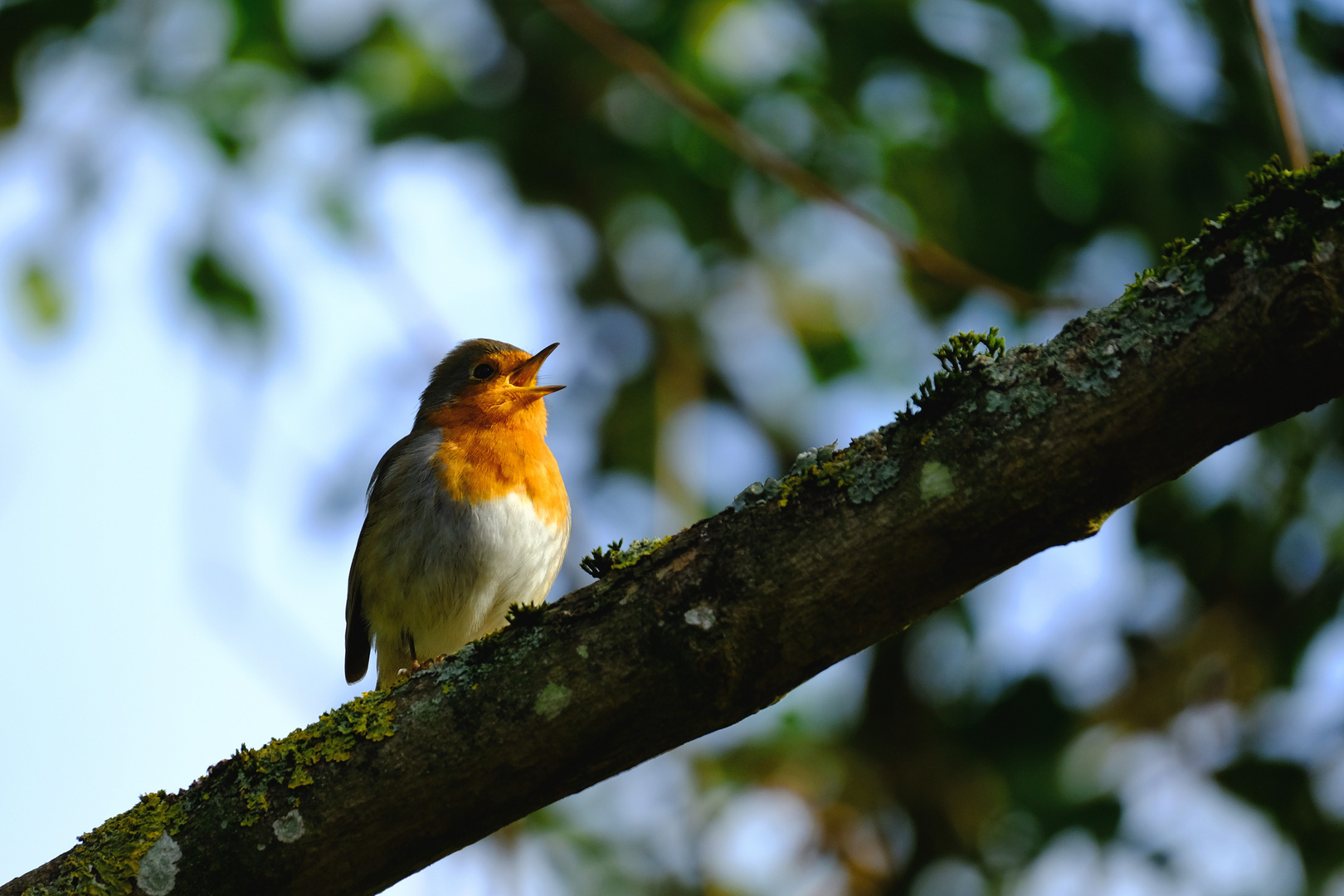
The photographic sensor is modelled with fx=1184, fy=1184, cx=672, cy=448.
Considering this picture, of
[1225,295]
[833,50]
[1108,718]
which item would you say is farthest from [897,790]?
[1225,295]

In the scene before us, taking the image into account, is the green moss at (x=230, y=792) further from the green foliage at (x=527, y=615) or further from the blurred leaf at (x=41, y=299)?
the blurred leaf at (x=41, y=299)

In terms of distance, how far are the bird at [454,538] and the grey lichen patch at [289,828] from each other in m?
2.19

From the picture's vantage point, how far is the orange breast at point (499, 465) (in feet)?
16.8

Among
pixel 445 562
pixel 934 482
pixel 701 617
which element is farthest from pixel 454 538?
pixel 934 482

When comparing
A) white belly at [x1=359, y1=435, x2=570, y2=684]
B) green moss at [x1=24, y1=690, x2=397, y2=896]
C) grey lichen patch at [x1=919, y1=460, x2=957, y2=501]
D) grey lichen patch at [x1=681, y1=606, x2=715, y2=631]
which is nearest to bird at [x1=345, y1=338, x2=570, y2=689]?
white belly at [x1=359, y1=435, x2=570, y2=684]

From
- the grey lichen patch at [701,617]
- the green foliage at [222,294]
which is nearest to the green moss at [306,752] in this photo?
the grey lichen patch at [701,617]

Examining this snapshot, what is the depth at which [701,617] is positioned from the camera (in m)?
2.43

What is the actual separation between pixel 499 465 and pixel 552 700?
9.18ft

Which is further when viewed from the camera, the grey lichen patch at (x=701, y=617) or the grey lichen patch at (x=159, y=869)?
the grey lichen patch at (x=159, y=869)

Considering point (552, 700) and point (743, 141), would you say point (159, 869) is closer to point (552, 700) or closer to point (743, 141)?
point (552, 700)

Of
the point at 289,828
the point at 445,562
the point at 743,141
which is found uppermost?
the point at 743,141

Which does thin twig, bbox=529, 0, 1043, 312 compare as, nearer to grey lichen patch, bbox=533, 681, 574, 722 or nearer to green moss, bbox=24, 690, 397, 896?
grey lichen patch, bbox=533, 681, 574, 722

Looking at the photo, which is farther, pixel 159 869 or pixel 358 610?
pixel 358 610

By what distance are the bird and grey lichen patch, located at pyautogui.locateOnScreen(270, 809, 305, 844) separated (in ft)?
7.17
